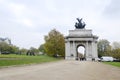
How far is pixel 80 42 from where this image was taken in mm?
93750

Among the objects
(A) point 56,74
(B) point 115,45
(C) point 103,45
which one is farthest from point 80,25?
(A) point 56,74

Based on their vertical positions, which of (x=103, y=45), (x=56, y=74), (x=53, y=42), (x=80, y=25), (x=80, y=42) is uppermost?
(x=80, y=25)

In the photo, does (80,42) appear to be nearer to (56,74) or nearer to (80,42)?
(80,42)

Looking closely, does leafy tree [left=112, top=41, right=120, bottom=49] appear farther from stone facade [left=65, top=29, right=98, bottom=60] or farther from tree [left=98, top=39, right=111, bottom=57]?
stone facade [left=65, top=29, right=98, bottom=60]

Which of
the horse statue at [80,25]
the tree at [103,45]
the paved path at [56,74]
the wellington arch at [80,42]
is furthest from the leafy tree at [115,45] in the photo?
the paved path at [56,74]

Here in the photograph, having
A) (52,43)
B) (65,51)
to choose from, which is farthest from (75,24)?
(52,43)

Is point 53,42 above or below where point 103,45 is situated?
below

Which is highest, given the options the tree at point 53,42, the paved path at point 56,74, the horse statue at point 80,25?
the horse statue at point 80,25

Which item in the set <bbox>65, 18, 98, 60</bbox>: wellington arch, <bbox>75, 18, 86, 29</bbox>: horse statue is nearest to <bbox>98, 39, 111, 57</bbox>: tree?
<bbox>75, 18, 86, 29</bbox>: horse statue

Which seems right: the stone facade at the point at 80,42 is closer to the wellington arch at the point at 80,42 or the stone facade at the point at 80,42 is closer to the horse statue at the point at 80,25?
the wellington arch at the point at 80,42

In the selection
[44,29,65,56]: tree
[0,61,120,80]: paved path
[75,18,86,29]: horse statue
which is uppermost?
[75,18,86,29]: horse statue

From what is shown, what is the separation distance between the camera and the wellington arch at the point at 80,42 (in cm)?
9144

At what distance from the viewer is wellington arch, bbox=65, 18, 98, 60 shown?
9144 centimetres

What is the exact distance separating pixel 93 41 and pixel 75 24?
10.9m
